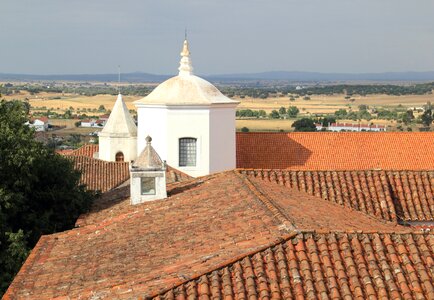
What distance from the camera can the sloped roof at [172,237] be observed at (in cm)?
1109

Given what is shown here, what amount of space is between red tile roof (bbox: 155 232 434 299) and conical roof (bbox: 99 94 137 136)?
23.3 metres

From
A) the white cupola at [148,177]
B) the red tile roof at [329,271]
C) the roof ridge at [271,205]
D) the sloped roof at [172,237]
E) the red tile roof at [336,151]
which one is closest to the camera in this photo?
the red tile roof at [329,271]

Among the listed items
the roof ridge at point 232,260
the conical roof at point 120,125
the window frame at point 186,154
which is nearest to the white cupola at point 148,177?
the roof ridge at point 232,260

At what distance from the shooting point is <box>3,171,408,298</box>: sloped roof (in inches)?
436

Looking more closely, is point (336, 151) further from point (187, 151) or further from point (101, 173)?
point (101, 173)

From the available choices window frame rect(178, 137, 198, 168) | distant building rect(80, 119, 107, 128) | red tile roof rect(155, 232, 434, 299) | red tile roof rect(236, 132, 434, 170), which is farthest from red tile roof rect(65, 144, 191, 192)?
distant building rect(80, 119, 107, 128)

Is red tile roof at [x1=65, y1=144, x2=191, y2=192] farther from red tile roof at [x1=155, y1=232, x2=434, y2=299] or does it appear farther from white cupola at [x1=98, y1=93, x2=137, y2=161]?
red tile roof at [x1=155, y1=232, x2=434, y2=299]

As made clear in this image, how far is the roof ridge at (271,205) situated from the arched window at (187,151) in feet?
35.0

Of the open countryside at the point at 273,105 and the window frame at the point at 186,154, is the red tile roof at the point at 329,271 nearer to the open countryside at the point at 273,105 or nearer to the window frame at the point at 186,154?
the window frame at the point at 186,154

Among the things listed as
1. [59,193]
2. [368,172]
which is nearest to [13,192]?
[59,193]

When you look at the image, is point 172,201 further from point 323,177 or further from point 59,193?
point 59,193

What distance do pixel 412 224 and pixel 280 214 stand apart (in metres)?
5.42

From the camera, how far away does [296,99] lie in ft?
653

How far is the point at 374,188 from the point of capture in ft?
59.2
